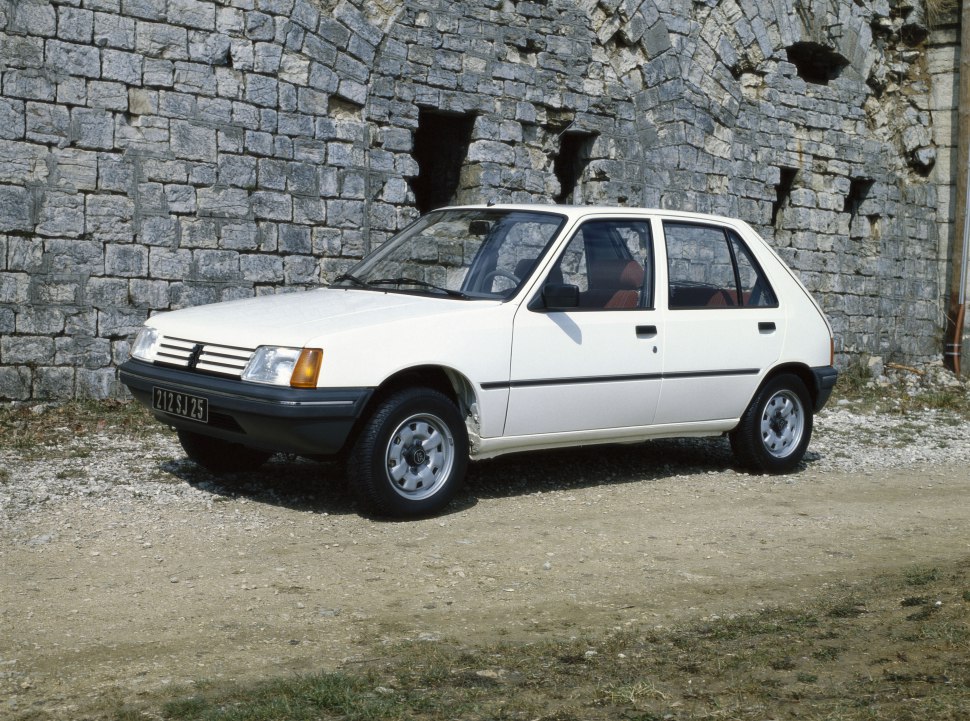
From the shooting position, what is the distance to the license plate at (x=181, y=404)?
18.9ft

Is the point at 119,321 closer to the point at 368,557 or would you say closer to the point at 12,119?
the point at 12,119

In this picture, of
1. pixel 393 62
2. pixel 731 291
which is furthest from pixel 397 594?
pixel 393 62

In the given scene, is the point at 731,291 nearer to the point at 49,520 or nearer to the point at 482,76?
the point at 49,520

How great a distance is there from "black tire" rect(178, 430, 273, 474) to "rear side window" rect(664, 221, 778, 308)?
270 centimetres

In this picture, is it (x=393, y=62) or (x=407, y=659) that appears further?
(x=393, y=62)

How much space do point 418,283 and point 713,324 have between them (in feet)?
6.17

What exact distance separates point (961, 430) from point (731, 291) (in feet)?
14.0

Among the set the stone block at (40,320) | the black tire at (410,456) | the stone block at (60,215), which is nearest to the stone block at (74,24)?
the stone block at (60,215)

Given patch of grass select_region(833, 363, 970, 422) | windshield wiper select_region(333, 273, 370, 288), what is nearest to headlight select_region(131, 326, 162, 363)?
windshield wiper select_region(333, 273, 370, 288)

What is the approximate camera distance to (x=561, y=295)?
245 inches

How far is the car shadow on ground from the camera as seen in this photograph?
6496 millimetres

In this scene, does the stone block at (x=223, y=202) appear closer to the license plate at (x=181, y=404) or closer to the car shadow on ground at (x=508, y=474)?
the car shadow on ground at (x=508, y=474)

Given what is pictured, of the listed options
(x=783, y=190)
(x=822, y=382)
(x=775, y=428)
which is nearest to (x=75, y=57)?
(x=775, y=428)

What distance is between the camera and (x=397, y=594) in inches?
188
